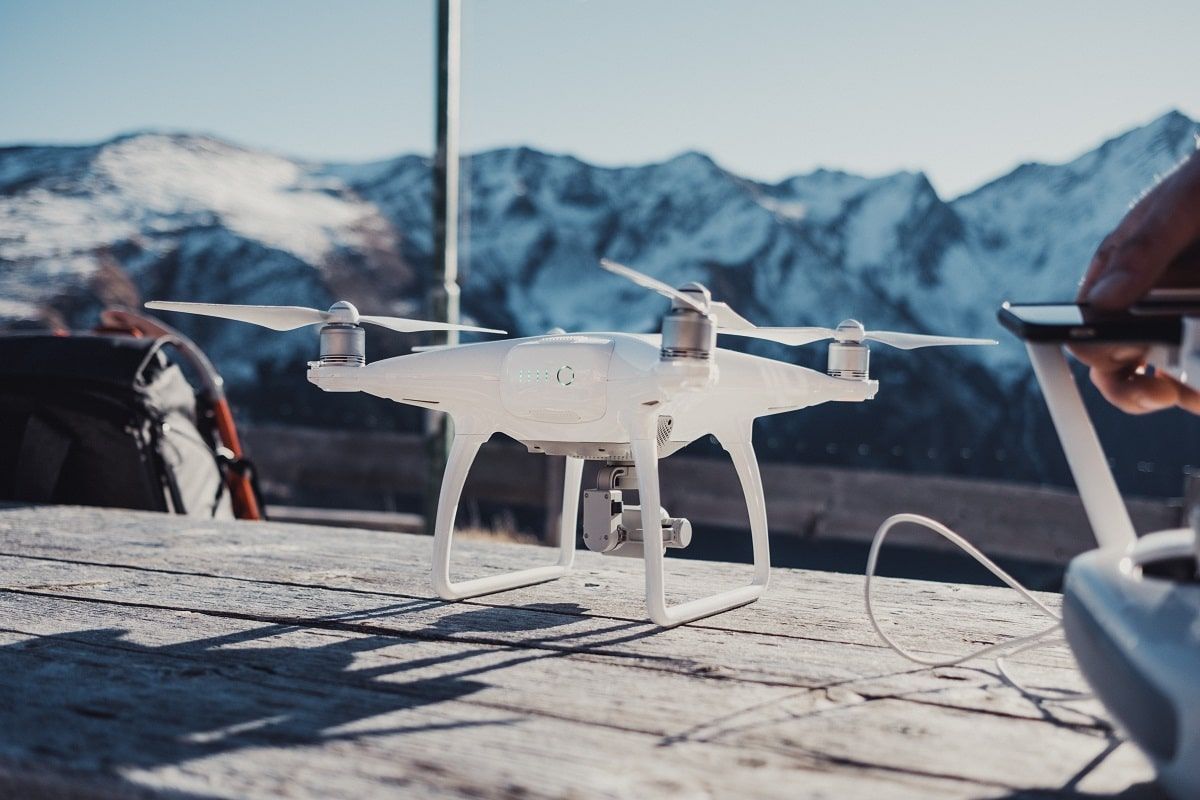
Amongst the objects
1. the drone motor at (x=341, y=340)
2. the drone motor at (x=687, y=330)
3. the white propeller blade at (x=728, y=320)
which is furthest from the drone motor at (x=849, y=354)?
the drone motor at (x=341, y=340)

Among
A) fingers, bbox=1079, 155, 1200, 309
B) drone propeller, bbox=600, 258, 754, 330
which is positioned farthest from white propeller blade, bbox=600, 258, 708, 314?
fingers, bbox=1079, 155, 1200, 309

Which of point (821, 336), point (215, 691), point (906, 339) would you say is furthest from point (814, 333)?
point (215, 691)

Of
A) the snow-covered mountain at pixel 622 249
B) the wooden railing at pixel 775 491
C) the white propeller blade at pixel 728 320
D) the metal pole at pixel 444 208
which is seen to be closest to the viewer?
the white propeller blade at pixel 728 320

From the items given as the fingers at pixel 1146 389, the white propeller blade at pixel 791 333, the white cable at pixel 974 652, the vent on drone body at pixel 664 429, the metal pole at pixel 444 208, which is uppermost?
the metal pole at pixel 444 208

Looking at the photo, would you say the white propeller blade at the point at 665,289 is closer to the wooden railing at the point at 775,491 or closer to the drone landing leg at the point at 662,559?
the drone landing leg at the point at 662,559

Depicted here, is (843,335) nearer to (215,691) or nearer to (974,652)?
(974,652)

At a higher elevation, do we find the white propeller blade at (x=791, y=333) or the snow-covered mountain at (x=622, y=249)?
the snow-covered mountain at (x=622, y=249)
